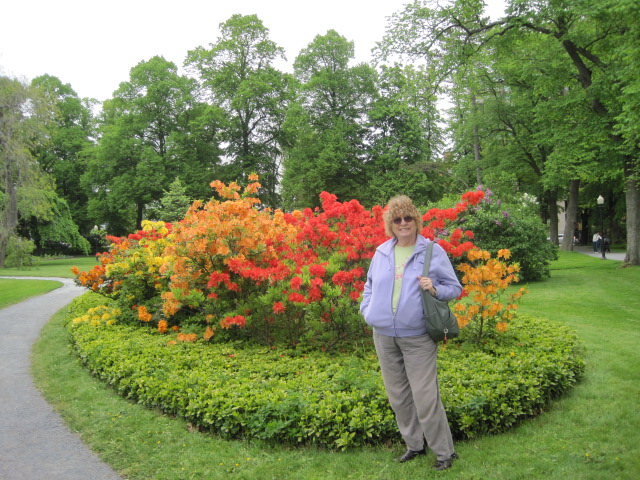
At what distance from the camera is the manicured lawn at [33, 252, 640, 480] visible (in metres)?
3.54

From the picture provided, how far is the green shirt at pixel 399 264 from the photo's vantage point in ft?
11.6

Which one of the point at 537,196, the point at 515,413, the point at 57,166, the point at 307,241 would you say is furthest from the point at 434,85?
the point at 57,166

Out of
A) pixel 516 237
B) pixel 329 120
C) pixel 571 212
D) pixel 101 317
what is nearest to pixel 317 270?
pixel 101 317

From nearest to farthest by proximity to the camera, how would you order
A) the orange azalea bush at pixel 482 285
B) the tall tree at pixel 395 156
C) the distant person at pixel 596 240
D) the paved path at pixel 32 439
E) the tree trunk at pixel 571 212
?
1. the paved path at pixel 32 439
2. the orange azalea bush at pixel 482 285
3. the tree trunk at pixel 571 212
4. the distant person at pixel 596 240
5. the tall tree at pixel 395 156

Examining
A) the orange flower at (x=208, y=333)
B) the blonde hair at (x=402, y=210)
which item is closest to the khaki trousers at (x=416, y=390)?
the blonde hair at (x=402, y=210)

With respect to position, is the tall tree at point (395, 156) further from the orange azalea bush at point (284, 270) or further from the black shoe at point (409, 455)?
the black shoe at point (409, 455)

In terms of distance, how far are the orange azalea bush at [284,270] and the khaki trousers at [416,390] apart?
6.69 ft

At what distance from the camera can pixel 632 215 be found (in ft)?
56.0

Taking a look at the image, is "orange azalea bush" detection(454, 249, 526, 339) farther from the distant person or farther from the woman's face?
the distant person

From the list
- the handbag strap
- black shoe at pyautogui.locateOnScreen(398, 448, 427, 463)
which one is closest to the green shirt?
the handbag strap

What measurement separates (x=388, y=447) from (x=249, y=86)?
2911 centimetres

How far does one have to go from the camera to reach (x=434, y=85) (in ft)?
52.5

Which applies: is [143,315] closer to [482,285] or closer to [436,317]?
[482,285]

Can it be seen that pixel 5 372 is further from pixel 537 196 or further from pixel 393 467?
pixel 537 196
